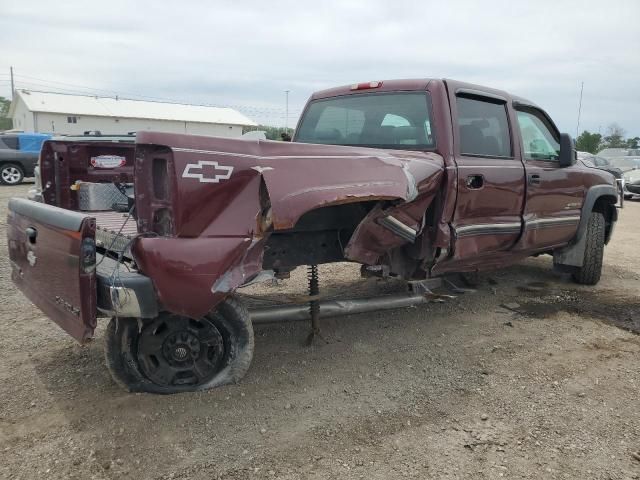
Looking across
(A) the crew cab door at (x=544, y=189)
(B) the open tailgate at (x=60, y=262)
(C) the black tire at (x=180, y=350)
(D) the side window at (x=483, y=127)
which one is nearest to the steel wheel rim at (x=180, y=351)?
(C) the black tire at (x=180, y=350)

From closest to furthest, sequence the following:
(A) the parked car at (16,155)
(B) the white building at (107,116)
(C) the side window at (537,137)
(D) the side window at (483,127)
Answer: (D) the side window at (483,127)
(C) the side window at (537,137)
(A) the parked car at (16,155)
(B) the white building at (107,116)

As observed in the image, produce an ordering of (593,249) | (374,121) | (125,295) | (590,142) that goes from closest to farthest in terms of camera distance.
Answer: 1. (125,295)
2. (374,121)
3. (593,249)
4. (590,142)

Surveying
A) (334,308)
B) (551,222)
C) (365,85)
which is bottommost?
(334,308)

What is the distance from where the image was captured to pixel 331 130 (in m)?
4.76

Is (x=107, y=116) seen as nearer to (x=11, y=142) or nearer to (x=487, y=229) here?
(x=11, y=142)

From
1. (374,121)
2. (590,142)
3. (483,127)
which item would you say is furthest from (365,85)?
(590,142)

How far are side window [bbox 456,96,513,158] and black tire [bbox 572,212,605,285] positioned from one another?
1.75 m

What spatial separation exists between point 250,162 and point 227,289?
26.7 inches

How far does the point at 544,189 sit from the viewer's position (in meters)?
4.84

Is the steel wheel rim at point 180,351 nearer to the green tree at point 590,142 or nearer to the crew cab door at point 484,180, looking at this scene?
the crew cab door at point 484,180

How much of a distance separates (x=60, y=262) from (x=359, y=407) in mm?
1846

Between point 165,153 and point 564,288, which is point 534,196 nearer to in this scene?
point 564,288

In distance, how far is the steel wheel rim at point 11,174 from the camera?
16.9m

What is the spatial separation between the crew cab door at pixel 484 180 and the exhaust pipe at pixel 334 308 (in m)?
0.39
